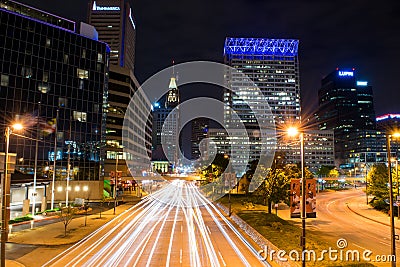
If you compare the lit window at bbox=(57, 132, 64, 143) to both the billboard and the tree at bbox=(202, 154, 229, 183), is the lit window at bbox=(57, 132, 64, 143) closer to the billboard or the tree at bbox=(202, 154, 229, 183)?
the tree at bbox=(202, 154, 229, 183)

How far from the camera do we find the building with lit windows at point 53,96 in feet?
205

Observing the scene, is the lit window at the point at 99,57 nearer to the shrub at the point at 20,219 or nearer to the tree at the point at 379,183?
the shrub at the point at 20,219

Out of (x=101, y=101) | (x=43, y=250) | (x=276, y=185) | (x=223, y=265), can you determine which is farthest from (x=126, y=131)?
(x=223, y=265)

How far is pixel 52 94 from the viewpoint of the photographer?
221ft

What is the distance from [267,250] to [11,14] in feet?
207

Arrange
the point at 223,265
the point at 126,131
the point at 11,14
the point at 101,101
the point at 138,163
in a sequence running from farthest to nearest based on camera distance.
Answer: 1. the point at 138,163
2. the point at 126,131
3. the point at 101,101
4. the point at 11,14
5. the point at 223,265

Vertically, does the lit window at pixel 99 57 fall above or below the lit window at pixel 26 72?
above

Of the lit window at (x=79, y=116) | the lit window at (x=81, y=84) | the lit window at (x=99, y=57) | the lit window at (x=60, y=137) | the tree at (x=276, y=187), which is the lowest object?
the tree at (x=276, y=187)

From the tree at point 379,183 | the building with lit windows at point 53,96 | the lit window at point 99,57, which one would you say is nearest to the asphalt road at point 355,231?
the tree at point 379,183

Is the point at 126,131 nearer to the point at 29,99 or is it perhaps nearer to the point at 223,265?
the point at 29,99

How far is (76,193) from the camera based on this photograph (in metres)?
68.9

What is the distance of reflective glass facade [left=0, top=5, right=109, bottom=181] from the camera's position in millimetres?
62281

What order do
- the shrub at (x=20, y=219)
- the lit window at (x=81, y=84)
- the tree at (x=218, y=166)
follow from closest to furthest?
the shrub at (x=20, y=219), the lit window at (x=81, y=84), the tree at (x=218, y=166)

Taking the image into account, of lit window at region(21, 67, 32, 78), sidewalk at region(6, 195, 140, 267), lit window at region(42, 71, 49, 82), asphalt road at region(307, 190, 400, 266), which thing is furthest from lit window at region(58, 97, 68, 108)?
asphalt road at region(307, 190, 400, 266)
